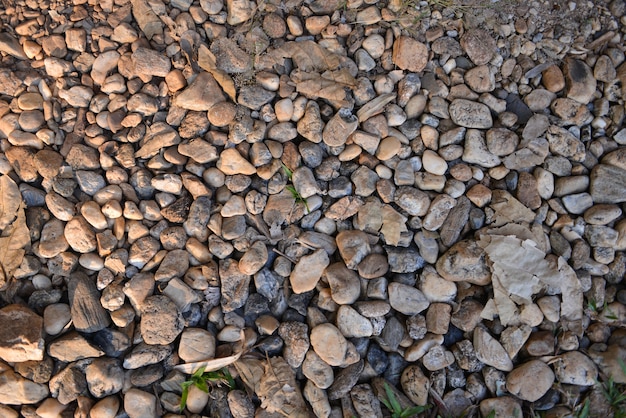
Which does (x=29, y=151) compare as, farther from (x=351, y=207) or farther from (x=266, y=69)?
(x=351, y=207)

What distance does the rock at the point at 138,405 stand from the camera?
1.84 meters

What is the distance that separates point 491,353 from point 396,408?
43 centimetres

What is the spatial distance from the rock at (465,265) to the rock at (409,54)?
0.74m

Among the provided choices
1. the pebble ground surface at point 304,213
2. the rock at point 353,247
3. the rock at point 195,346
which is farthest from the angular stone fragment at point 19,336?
the rock at point 353,247

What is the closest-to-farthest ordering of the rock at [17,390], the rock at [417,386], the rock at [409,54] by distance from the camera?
the rock at [17,390] < the rock at [417,386] < the rock at [409,54]

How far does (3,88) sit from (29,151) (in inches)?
11.7

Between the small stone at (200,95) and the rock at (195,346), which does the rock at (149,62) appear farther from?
the rock at (195,346)

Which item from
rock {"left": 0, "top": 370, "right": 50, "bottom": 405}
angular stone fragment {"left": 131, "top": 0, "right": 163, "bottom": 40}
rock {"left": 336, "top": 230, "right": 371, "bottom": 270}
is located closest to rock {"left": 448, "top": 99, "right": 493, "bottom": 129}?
rock {"left": 336, "top": 230, "right": 371, "bottom": 270}

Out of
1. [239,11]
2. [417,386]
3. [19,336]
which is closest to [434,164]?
[417,386]

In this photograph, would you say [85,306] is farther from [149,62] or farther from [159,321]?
[149,62]

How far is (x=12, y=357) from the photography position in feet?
6.05

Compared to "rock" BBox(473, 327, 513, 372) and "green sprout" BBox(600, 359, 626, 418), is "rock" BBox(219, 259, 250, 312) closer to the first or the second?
"rock" BBox(473, 327, 513, 372)

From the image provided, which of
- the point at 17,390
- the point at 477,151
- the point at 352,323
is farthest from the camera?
the point at 477,151

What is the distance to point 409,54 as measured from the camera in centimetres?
203
